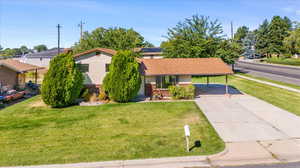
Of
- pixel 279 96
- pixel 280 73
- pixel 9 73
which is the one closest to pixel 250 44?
pixel 280 73

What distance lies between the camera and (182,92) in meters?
18.5

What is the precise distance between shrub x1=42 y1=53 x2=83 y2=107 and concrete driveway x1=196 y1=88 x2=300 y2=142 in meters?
10.6

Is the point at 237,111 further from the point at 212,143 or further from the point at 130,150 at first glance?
the point at 130,150

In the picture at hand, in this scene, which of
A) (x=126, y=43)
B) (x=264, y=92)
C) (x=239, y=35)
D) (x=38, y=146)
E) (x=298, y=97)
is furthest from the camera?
(x=239, y=35)

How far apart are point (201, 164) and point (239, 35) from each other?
119 meters

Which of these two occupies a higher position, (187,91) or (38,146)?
(187,91)

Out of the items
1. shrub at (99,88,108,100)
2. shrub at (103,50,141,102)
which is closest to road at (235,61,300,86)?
shrub at (103,50,141,102)

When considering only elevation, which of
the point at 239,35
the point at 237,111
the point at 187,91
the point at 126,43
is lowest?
the point at 237,111

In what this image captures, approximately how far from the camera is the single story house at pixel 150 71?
19.0 m

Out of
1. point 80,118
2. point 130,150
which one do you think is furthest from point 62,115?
point 130,150

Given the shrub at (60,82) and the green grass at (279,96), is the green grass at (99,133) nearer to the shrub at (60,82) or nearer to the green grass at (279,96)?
the shrub at (60,82)

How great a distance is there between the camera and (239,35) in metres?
113

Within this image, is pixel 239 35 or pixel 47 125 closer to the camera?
pixel 47 125

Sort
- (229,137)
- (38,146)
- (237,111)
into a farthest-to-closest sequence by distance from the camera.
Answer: (237,111), (229,137), (38,146)
